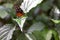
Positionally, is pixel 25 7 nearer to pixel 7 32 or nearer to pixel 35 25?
pixel 7 32

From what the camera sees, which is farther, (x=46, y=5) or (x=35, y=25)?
(x=46, y=5)

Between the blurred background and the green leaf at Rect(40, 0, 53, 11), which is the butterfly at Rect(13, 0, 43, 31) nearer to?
the blurred background

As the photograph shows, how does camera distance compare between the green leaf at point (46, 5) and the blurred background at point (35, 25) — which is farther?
the green leaf at point (46, 5)

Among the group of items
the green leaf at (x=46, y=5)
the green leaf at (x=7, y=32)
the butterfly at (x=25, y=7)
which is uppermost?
the butterfly at (x=25, y=7)

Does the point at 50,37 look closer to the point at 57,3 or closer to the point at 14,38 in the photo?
the point at 14,38

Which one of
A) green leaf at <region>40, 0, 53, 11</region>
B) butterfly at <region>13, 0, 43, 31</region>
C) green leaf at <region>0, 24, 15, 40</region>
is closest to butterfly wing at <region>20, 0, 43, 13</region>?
butterfly at <region>13, 0, 43, 31</region>

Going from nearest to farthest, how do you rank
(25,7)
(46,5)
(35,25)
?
(25,7) < (35,25) < (46,5)

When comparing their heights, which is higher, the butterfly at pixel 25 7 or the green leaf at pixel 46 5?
the butterfly at pixel 25 7

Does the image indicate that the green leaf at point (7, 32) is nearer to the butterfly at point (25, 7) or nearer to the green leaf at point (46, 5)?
the butterfly at point (25, 7)

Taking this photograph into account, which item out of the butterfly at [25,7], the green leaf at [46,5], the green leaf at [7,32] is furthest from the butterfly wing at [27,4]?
the green leaf at [46,5]

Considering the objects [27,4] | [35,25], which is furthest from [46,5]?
[27,4]

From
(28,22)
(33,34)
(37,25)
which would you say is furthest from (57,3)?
(33,34)
